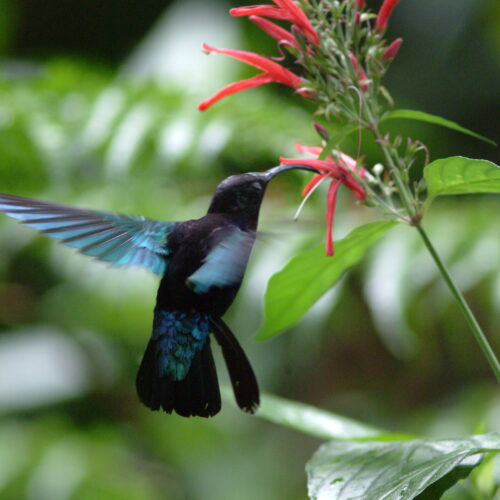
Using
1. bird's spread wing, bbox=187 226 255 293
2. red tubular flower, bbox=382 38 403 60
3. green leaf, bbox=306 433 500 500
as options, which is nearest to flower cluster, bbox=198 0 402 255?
red tubular flower, bbox=382 38 403 60

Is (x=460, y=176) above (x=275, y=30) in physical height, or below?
below

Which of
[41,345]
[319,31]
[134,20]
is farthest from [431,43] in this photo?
[319,31]

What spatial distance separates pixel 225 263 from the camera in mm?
787

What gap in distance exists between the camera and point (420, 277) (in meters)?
1.88

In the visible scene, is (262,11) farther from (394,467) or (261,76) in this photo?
(394,467)

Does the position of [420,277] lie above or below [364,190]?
below

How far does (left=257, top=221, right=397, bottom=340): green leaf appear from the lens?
37.9 inches

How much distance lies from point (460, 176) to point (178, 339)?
1.19ft

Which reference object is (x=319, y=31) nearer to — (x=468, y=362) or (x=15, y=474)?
(x=15, y=474)

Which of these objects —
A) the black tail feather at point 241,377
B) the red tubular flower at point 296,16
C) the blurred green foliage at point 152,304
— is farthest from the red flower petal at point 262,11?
the blurred green foliage at point 152,304

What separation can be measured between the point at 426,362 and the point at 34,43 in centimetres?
251

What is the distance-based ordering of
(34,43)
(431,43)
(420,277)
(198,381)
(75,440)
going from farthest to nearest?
(34,43) < (431,43) < (75,440) < (420,277) < (198,381)

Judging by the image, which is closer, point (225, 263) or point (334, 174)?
point (225, 263)

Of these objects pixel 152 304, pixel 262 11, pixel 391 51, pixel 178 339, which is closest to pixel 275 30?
pixel 262 11
